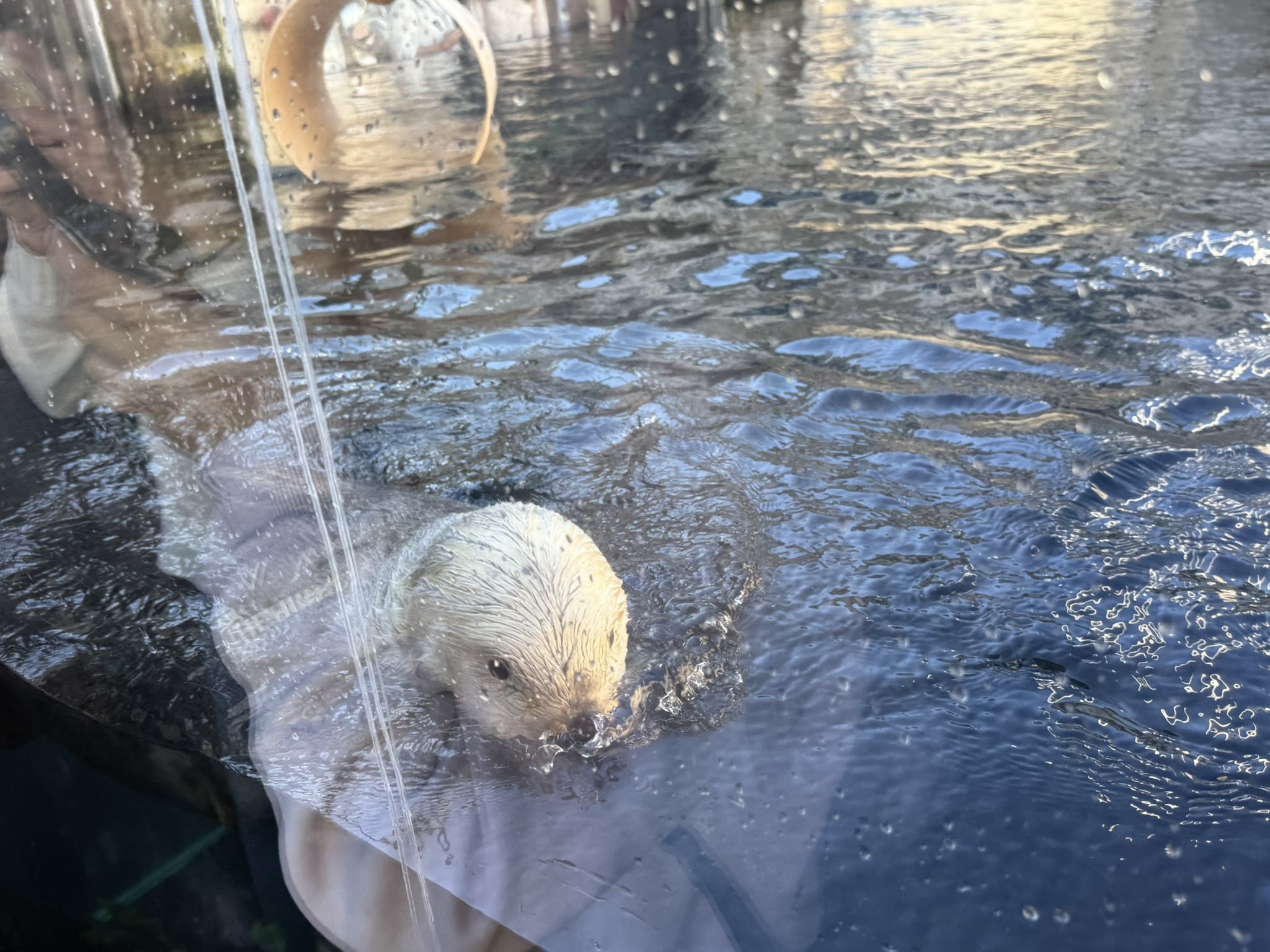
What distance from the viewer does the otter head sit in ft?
7.66

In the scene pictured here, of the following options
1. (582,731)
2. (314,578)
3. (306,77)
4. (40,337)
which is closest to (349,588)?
(314,578)

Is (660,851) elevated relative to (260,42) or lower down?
lower down

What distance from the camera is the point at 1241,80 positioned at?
7.36m

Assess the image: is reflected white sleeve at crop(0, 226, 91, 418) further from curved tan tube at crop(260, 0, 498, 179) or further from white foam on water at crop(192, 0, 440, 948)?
curved tan tube at crop(260, 0, 498, 179)

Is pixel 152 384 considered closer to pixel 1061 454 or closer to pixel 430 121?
pixel 1061 454

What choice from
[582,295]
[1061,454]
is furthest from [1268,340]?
[582,295]

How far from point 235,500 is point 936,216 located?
163 inches

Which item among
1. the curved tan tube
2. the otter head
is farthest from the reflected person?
the curved tan tube

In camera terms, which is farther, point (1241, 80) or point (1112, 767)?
point (1241, 80)

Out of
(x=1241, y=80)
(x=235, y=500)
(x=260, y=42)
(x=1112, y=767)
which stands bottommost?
(x=1112, y=767)

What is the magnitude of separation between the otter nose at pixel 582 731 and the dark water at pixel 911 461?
0.58 ft

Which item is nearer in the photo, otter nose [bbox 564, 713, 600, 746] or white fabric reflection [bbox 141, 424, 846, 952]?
white fabric reflection [bbox 141, 424, 846, 952]

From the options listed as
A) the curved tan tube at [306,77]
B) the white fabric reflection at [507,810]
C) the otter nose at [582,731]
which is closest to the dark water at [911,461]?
the white fabric reflection at [507,810]

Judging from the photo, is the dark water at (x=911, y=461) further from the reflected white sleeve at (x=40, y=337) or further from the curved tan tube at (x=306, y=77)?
the curved tan tube at (x=306, y=77)
